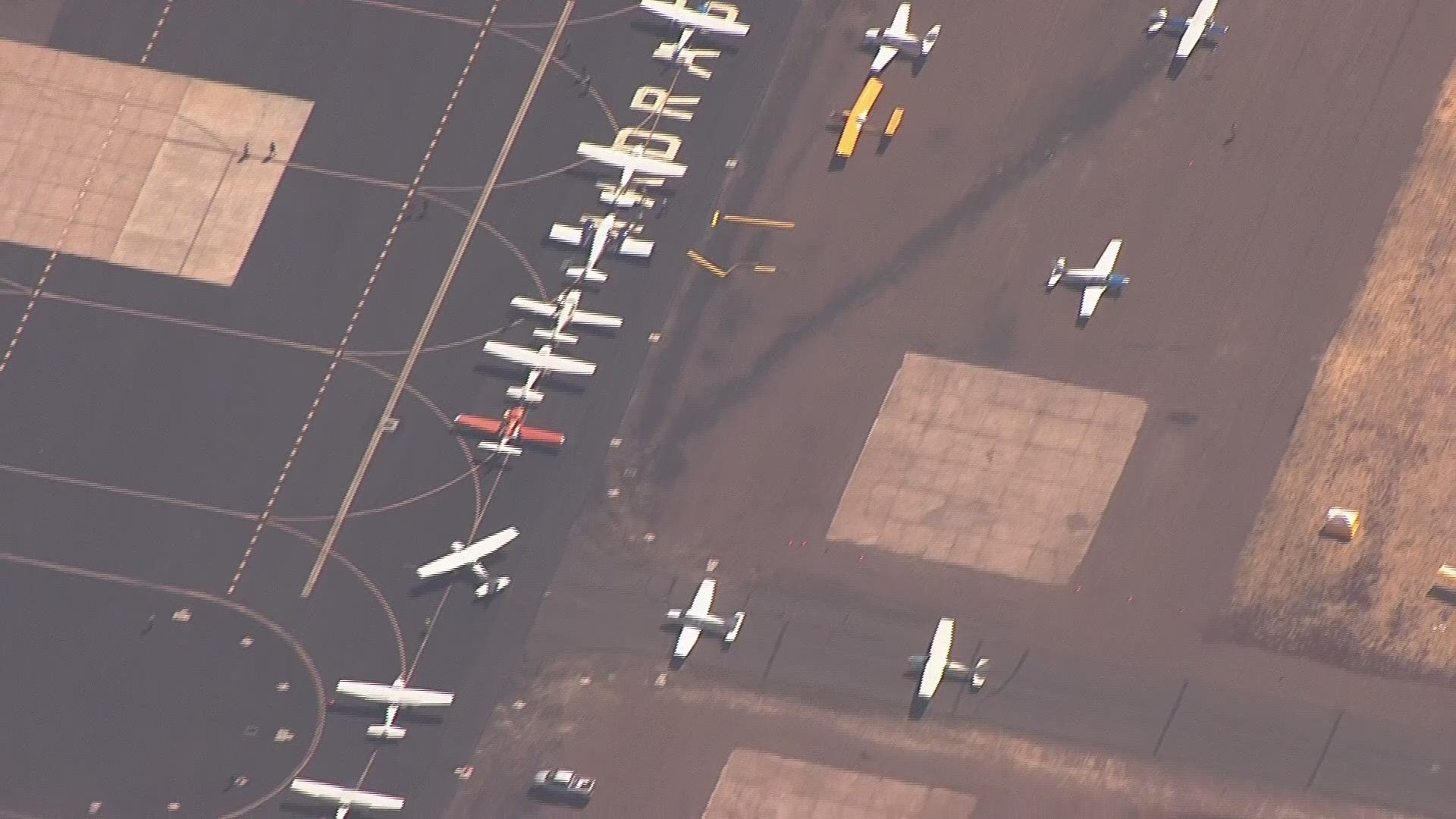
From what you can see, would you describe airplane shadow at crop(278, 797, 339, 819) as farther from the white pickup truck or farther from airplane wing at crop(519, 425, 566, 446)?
airplane wing at crop(519, 425, 566, 446)

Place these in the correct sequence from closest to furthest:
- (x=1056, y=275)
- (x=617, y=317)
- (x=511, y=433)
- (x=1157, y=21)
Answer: (x=1056, y=275), (x=511, y=433), (x=617, y=317), (x=1157, y=21)

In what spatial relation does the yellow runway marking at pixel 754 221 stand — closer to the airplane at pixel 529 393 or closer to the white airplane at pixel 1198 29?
the airplane at pixel 529 393

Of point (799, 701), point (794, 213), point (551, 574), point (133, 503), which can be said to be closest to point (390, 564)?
point (551, 574)

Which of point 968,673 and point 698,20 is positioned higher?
point 698,20

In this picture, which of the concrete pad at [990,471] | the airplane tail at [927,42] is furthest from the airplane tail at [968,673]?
the airplane tail at [927,42]

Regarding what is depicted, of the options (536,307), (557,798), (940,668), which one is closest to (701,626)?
(557,798)

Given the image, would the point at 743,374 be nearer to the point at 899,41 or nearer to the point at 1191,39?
the point at 899,41

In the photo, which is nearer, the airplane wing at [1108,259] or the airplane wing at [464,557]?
the airplane wing at [464,557]
